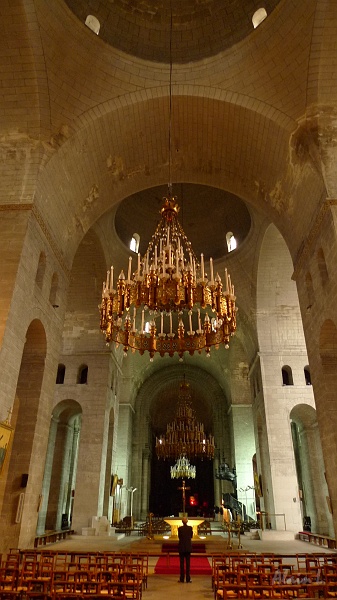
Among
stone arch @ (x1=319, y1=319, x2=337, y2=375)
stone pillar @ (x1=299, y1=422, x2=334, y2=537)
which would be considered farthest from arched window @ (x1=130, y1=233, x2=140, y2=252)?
stone pillar @ (x1=299, y1=422, x2=334, y2=537)

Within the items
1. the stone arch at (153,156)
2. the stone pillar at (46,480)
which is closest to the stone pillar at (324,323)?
the stone arch at (153,156)

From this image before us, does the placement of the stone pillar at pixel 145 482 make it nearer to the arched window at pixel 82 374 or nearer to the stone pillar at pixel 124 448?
the stone pillar at pixel 124 448

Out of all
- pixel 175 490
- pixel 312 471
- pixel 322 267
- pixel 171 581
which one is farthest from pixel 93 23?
pixel 175 490

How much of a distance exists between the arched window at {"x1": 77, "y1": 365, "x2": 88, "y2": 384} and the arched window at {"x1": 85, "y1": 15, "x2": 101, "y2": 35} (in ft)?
38.4

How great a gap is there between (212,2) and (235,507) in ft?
68.1

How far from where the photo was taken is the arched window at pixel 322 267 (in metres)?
9.62

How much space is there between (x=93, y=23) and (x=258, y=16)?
4161 millimetres

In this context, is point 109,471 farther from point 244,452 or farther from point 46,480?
point 244,452

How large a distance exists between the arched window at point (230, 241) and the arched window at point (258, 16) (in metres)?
8.88

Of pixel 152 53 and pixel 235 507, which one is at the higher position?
pixel 152 53

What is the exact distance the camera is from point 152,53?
1098 centimetres

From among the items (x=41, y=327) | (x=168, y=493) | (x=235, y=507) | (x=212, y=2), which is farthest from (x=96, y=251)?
(x=168, y=493)

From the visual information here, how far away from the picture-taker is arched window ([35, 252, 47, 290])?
1015cm

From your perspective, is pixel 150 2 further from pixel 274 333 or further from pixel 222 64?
pixel 274 333
